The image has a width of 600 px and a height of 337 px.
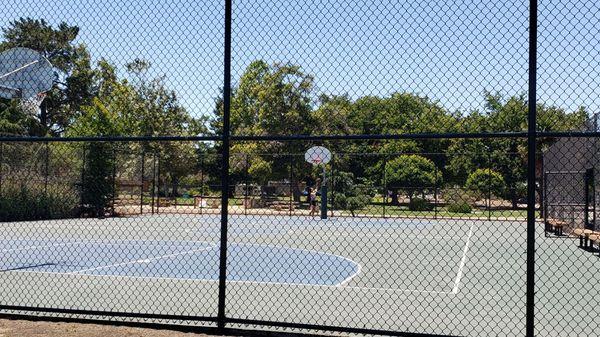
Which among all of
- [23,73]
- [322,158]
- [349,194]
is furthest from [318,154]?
[23,73]

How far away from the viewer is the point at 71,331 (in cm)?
561

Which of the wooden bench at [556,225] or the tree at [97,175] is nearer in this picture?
the wooden bench at [556,225]

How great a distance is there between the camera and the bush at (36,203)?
22.8 meters

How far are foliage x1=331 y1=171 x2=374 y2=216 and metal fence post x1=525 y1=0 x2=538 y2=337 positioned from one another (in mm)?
21916

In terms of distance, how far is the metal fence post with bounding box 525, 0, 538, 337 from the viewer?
16.2ft

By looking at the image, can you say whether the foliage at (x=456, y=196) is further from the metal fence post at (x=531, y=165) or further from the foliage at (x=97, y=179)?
the metal fence post at (x=531, y=165)

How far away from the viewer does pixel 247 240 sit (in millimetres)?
16750

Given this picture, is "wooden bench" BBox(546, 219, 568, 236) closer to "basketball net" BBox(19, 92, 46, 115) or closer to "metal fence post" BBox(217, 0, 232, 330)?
"basketball net" BBox(19, 92, 46, 115)

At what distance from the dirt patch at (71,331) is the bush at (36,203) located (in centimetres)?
1844

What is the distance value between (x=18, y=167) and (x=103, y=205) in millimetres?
4622

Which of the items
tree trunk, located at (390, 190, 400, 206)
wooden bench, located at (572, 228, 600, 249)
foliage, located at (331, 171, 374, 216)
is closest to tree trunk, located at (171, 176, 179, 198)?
foliage, located at (331, 171, 374, 216)

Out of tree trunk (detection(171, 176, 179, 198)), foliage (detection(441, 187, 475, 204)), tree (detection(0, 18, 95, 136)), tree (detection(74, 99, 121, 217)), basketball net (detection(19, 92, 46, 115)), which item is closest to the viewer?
basketball net (detection(19, 92, 46, 115))

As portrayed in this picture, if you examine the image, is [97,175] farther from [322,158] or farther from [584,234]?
[584,234]

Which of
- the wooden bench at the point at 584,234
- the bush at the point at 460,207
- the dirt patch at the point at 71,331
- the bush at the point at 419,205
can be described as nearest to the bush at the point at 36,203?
the bush at the point at 419,205
